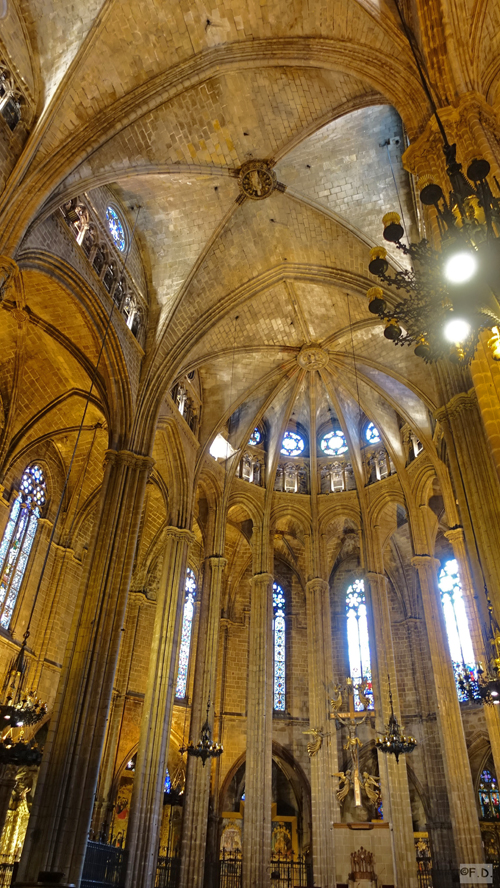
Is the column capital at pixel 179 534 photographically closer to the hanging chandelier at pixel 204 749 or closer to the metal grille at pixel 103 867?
the hanging chandelier at pixel 204 749

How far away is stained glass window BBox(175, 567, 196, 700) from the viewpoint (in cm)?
2344

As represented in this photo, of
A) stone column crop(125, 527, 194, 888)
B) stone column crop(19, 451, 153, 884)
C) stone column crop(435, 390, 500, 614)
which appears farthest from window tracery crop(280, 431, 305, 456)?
stone column crop(435, 390, 500, 614)

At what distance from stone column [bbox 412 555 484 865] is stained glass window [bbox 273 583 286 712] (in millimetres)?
7718

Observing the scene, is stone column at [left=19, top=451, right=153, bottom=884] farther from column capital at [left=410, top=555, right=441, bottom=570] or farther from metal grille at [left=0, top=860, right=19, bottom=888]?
column capital at [left=410, top=555, right=441, bottom=570]

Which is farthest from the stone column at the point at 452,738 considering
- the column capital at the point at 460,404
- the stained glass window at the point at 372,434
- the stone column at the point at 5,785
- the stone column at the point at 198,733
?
the stone column at the point at 5,785

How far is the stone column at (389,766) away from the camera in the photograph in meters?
16.0

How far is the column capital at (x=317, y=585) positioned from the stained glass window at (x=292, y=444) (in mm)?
5232

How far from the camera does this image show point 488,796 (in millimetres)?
20656

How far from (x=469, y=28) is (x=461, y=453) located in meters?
7.51

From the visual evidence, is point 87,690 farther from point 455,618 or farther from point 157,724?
point 455,618

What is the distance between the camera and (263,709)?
18188mm

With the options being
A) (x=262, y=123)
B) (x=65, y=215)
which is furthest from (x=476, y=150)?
(x=65, y=215)

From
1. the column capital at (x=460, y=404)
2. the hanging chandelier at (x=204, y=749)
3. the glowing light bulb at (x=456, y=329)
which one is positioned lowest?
the hanging chandelier at (x=204, y=749)

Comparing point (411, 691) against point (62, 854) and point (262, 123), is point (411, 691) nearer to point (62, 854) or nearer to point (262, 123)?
point (62, 854)
